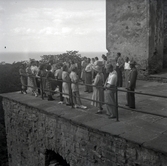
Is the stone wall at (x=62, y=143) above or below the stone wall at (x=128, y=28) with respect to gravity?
below

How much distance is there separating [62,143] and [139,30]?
689cm

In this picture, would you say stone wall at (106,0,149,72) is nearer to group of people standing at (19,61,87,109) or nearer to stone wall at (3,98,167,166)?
group of people standing at (19,61,87,109)

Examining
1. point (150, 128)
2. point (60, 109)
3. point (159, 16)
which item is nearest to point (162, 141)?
point (150, 128)

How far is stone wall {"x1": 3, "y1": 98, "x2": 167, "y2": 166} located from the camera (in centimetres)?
452

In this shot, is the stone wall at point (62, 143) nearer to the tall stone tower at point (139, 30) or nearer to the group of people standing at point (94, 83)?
the group of people standing at point (94, 83)

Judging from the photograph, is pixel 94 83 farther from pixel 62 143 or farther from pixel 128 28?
pixel 128 28

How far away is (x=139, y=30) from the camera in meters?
10.5

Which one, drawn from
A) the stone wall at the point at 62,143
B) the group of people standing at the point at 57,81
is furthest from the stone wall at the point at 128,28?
the stone wall at the point at 62,143

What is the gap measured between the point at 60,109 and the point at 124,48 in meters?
5.91

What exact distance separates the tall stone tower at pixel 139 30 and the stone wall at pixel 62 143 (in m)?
6.06

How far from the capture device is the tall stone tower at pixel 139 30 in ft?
33.6

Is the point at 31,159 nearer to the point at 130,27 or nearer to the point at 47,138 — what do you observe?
the point at 47,138

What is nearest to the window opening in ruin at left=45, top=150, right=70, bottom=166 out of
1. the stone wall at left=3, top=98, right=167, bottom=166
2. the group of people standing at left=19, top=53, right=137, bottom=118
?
the stone wall at left=3, top=98, right=167, bottom=166

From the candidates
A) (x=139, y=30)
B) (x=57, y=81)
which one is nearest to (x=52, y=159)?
(x=57, y=81)
